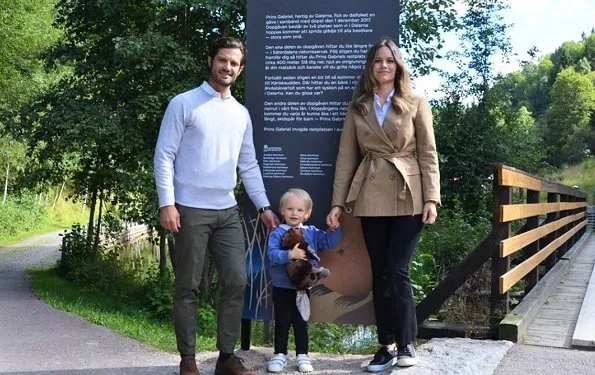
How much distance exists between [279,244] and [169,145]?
950 millimetres

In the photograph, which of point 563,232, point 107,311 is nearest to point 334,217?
point 107,311

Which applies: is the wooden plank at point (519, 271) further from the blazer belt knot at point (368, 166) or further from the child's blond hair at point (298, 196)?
the child's blond hair at point (298, 196)

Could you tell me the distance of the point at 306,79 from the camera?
16.3ft

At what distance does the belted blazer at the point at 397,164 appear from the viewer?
4.31 metres

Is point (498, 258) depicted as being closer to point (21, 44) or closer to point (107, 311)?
point (107, 311)

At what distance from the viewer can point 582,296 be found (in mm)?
7910

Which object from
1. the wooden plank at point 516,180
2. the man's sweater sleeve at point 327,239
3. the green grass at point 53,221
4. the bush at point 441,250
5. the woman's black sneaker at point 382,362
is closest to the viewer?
the woman's black sneaker at point 382,362

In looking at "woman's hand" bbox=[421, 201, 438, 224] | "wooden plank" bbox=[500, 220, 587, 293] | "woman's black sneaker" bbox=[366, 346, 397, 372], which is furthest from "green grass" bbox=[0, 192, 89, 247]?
"woman's hand" bbox=[421, 201, 438, 224]

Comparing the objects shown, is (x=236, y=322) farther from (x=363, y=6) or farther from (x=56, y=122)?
(x=56, y=122)

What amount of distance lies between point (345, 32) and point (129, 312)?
23.5ft

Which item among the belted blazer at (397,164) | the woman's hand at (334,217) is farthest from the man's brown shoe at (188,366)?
the belted blazer at (397,164)

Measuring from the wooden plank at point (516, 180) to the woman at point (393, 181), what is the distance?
1139 millimetres

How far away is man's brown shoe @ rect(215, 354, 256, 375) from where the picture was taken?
4422mm

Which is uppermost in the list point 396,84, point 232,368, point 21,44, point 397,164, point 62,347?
point 21,44
